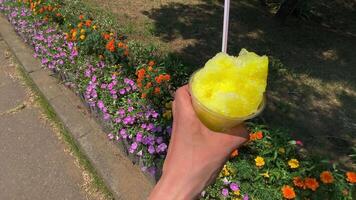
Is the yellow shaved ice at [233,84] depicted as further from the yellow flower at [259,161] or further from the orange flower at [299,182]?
the yellow flower at [259,161]

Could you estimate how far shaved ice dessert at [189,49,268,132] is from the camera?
137 cm

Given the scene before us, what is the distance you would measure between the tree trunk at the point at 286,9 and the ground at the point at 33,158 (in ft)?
12.4

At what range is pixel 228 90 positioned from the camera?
139 centimetres

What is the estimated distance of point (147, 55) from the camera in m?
4.61

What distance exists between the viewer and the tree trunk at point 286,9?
621 centimetres

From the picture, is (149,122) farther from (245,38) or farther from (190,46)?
(245,38)

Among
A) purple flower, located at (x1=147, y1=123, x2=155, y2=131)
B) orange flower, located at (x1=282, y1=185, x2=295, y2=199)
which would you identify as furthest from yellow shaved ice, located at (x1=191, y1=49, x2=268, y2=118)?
purple flower, located at (x1=147, y1=123, x2=155, y2=131)

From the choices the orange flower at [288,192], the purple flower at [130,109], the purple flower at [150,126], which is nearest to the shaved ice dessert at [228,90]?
the orange flower at [288,192]

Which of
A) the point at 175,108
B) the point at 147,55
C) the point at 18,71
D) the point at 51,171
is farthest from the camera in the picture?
the point at 18,71

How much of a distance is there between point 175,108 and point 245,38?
14.8 feet

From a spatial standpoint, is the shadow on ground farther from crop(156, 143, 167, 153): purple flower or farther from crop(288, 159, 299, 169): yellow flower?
crop(156, 143, 167, 153): purple flower

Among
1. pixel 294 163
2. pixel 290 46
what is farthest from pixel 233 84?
pixel 290 46

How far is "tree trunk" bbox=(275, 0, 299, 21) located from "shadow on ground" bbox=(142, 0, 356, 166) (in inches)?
5.0

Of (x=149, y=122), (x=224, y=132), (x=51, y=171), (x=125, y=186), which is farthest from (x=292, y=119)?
(x=224, y=132)
